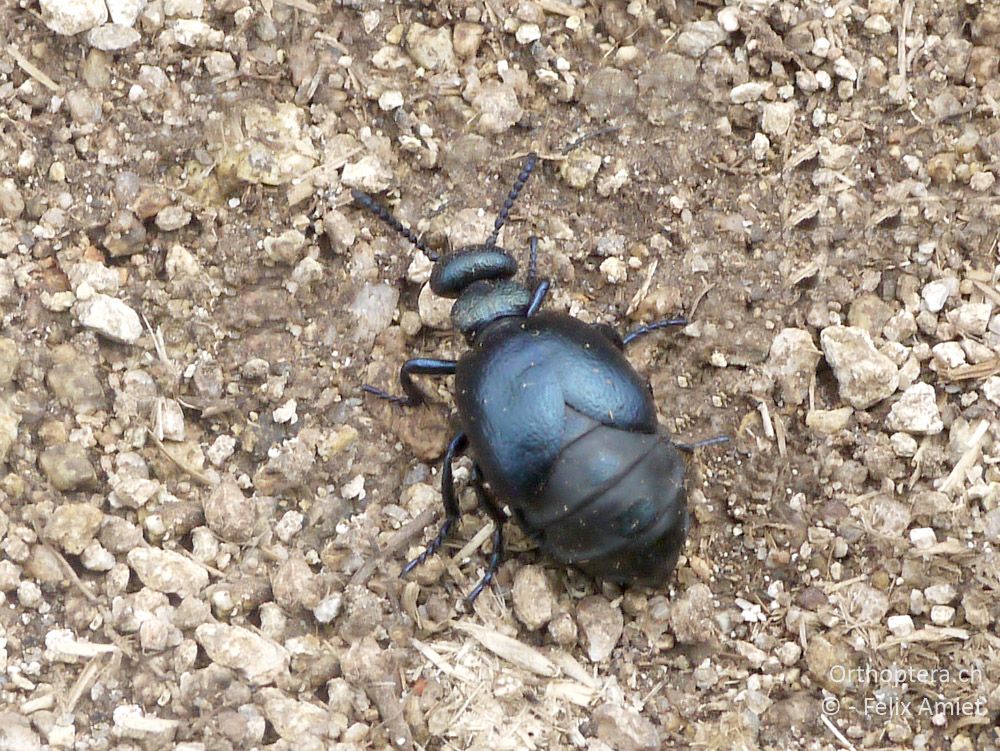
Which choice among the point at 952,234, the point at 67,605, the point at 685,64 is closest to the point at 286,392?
the point at 67,605

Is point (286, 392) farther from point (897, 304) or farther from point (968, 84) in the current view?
point (968, 84)

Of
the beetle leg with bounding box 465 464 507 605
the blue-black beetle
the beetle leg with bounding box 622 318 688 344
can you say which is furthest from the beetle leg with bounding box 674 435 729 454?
the beetle leg with bounding box 465 464 507 605

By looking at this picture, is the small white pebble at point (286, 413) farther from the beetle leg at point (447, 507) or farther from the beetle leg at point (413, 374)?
the beetle leg at point (447, 507)

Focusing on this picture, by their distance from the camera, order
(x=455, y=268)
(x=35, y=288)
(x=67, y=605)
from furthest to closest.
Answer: (x=455, y=268) < (x=35, y=288) < (x=67, y=605)

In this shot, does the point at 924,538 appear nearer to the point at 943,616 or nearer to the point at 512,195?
the point at 943,616

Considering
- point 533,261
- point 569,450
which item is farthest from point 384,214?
point 569,450

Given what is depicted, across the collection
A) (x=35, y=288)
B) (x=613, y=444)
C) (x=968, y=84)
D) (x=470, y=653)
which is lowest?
(x=470, y=653)
